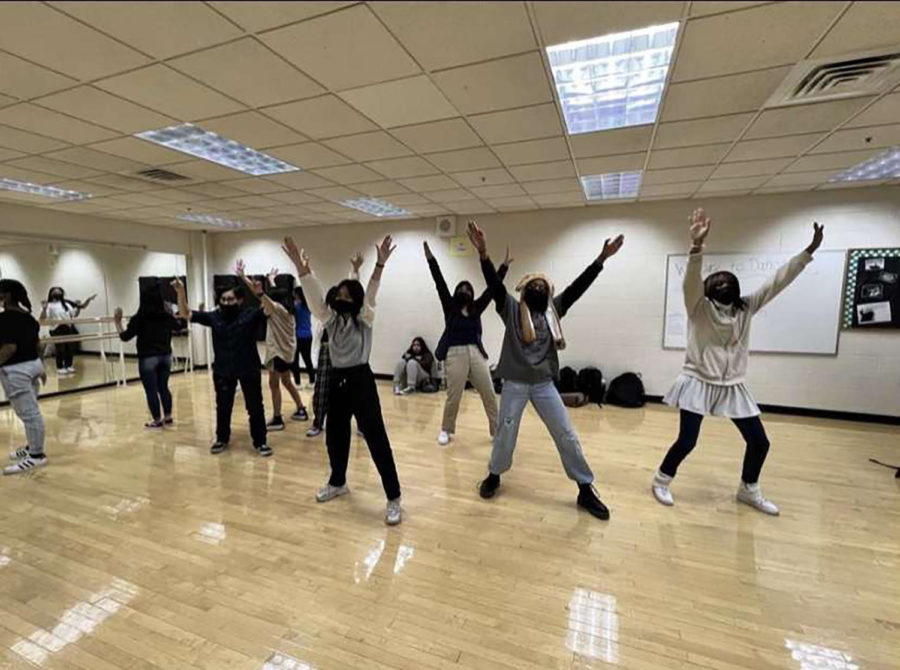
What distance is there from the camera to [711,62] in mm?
2168

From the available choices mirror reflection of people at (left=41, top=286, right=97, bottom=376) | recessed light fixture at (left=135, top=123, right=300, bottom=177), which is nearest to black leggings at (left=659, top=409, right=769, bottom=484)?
recessed light fixture at (left=135, top=123, right=300, bottom=177)

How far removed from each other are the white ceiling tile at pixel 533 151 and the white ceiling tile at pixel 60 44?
242 centimetres

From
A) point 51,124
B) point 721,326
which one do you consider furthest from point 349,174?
point 721,326

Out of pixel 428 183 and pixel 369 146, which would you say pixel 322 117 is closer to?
pixel 369 146

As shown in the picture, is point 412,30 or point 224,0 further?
point 412,30

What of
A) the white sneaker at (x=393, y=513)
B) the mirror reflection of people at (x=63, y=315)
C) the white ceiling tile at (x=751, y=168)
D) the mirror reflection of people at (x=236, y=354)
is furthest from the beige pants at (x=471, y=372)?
the mirror reflection of people at (x=63, y=315)

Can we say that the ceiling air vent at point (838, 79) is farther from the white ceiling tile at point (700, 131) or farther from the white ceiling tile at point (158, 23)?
the white ceiling tile at point (158, 23)

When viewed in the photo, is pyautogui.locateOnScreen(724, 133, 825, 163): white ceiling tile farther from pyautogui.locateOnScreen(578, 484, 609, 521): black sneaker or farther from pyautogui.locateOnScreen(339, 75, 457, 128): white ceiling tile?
pyautogui.locateOnScreen(578, 484, 609, 521): black sneaker

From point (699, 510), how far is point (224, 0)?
386cm

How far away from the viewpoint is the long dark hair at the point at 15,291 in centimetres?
337

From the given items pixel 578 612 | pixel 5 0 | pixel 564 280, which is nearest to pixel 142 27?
pixel 5 0

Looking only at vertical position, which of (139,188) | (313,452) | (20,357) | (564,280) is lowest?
(313,452)

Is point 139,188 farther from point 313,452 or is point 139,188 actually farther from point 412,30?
point 412,30

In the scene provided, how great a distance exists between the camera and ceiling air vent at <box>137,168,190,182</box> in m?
4.11
